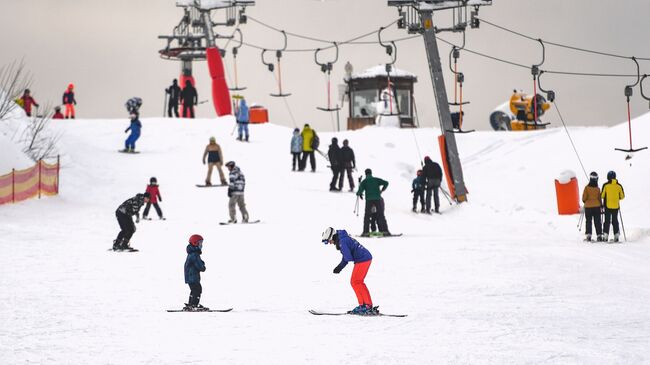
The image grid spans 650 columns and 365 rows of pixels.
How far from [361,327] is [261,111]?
119 feet

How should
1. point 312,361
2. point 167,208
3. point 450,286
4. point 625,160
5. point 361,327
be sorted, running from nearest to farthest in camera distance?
point 312,361 < point 361,327 < point 450,286 < point 167,208 < point 625,160

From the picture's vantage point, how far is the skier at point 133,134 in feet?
117

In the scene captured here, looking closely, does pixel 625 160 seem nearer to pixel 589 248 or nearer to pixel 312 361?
pixel 589 248

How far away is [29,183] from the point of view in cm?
2831

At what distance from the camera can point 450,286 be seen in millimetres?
15406

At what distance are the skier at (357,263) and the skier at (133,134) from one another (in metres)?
24.2

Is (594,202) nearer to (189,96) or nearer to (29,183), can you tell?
(29,183)

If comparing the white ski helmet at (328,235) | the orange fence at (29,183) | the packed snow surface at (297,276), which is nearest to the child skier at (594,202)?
the packed snow surface at (297,276)

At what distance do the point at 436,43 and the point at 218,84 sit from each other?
17.4 meters

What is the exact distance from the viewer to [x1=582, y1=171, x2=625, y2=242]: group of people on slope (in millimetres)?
21859

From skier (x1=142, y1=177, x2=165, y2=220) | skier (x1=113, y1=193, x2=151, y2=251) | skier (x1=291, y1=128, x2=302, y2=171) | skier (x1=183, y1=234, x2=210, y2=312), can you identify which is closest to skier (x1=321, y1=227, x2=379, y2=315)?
skier (x1=183, y1=234, x2=210, y2=312)

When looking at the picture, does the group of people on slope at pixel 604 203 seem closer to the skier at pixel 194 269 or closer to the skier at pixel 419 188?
the skier at pixel 419 188

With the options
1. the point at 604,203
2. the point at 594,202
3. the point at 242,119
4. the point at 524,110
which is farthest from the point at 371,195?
the point at 524,110

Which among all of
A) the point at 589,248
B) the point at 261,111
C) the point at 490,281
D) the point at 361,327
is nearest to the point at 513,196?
the point at 261,111
